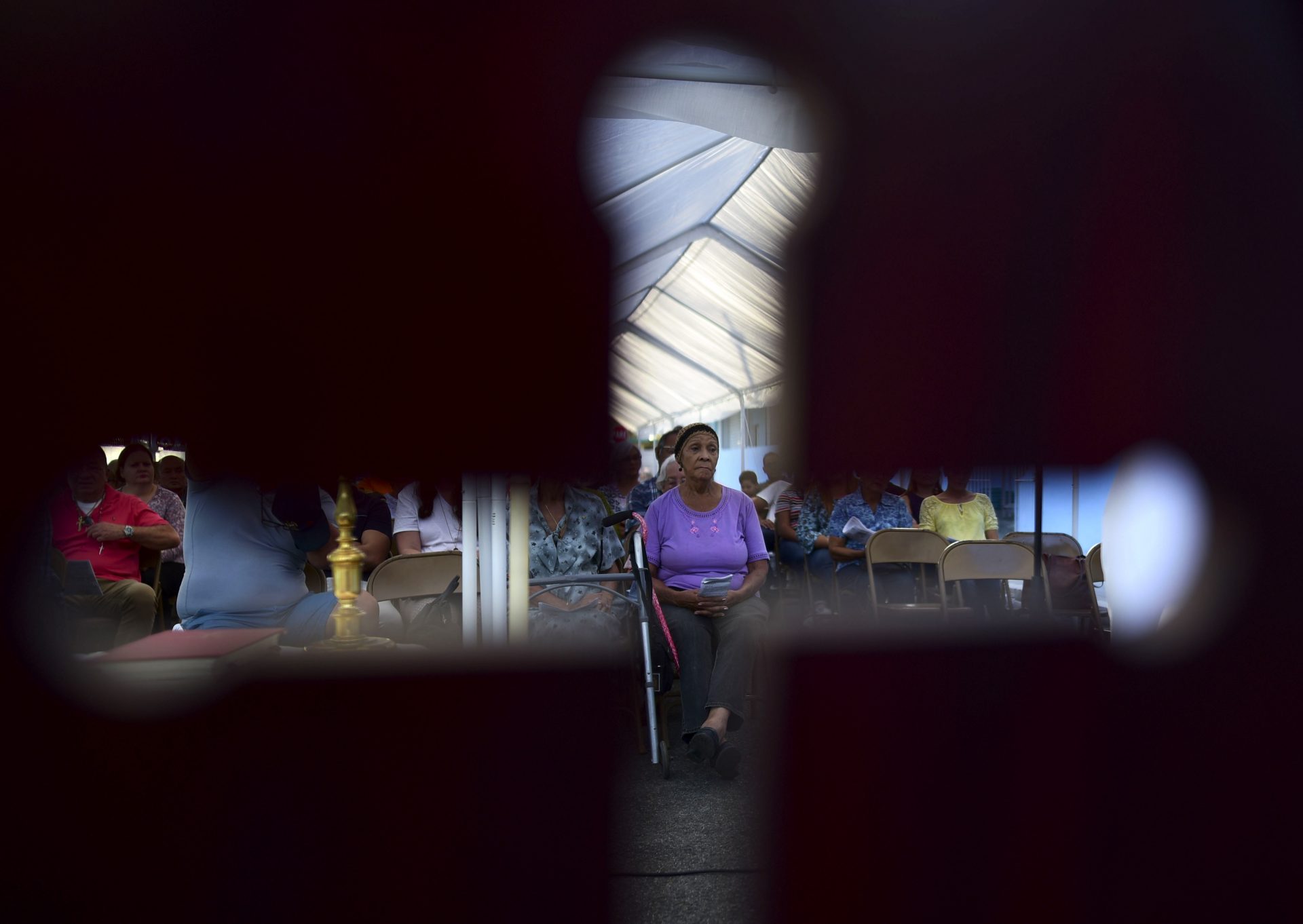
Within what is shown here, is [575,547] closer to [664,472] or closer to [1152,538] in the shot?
[664,472]

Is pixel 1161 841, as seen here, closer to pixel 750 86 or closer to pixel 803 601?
pixel 750 86

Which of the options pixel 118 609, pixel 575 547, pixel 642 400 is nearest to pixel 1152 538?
pixel 118 609

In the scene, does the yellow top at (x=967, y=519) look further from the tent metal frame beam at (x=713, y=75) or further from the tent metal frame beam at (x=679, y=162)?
the tent metal frame beam at (x=713, y=75)

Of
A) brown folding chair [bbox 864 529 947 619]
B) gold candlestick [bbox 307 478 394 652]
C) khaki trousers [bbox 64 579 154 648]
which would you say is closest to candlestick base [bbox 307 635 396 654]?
gold candlestick [bbox 307 478 394 652]

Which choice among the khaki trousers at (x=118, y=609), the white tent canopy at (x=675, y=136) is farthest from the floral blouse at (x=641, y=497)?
the white tent canopy at (x=675, y=136)

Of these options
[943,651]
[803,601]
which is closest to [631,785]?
[943,651]

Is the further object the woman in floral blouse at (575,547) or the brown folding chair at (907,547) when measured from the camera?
the brown folding chair at (907,547)

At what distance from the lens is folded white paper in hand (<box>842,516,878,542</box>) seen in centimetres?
508

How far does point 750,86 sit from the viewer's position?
2.78ft

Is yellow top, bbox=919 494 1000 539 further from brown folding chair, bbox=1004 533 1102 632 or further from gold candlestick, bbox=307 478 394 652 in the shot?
gold candlestick, bbox=307 478 394 652

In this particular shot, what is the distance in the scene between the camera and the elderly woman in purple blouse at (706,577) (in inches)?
126

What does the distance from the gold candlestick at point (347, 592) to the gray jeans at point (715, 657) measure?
2165mm

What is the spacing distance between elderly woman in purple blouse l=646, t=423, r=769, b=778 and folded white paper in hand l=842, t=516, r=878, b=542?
63.9 inches

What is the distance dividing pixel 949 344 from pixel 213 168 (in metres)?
0.65
